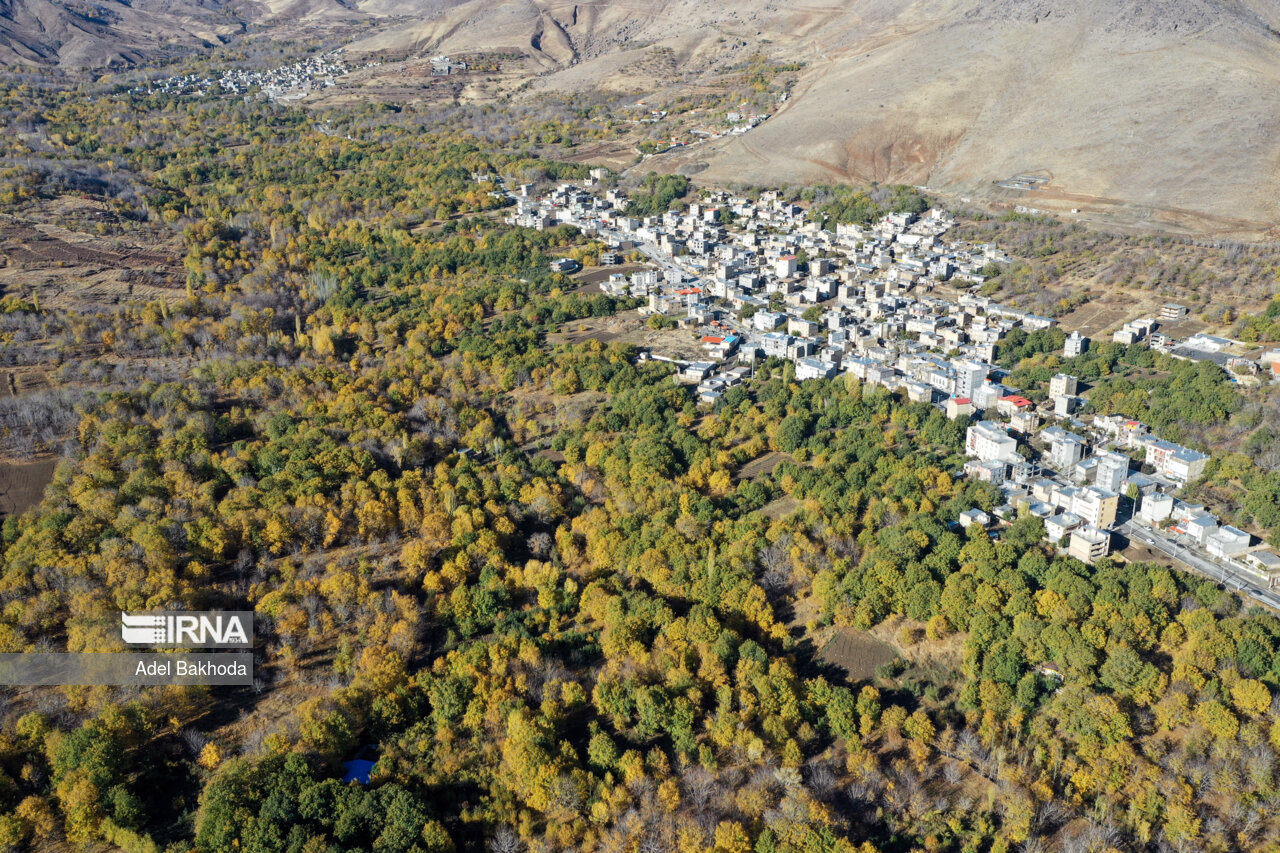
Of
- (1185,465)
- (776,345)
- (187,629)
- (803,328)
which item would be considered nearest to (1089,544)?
(1185,465)

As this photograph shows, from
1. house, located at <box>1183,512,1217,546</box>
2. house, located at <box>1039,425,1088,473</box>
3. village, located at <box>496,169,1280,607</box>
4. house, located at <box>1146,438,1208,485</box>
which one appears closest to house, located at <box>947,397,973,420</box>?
village, located at <box>496,169,1280,607</box>

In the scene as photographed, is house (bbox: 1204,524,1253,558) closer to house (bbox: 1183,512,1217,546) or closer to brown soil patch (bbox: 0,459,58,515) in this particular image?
house (bbox: 1183,512,1217,546)

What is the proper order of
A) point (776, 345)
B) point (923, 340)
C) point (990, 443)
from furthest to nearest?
point (923, 340) → point (776, 345) → point (990, 443)

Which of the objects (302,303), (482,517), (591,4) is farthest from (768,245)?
(591,4)

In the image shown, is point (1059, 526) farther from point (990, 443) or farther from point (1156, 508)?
point (990, 443)

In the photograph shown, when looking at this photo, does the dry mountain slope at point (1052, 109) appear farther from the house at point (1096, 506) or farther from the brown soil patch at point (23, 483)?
the brown soil patch at point (23, 483)
